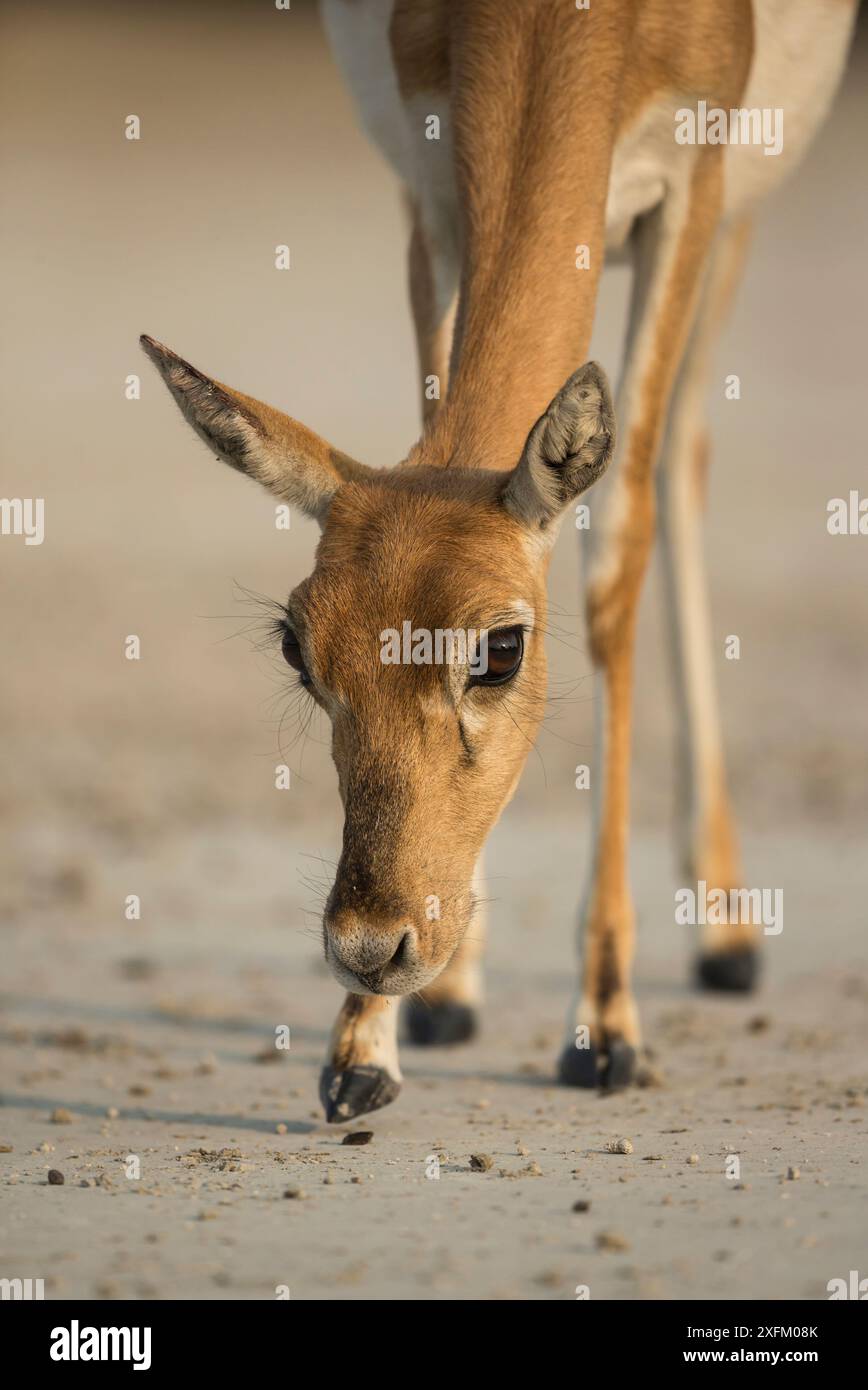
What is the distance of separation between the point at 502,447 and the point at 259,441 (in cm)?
115

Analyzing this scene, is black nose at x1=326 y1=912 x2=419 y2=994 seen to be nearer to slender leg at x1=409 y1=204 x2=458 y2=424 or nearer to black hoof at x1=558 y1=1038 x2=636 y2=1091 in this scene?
black hoof at x1=558 y1=1038 x2=636 y2=1091

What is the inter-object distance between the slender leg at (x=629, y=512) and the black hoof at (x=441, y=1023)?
50.0 inches

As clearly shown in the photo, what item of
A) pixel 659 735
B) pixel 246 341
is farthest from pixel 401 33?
pixel 246 341

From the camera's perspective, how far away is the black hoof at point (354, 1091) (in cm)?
804

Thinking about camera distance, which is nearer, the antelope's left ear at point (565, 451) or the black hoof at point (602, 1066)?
the antelope's left ear at point (565, 451)

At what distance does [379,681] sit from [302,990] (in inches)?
199

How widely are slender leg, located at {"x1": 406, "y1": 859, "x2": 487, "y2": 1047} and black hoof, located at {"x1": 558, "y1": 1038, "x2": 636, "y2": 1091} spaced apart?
1330 millimetres

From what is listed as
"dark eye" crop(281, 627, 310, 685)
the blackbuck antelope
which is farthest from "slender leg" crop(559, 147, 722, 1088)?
"dark eye" crop(281, 627, 310, 685)

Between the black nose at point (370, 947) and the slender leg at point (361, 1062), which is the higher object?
the black nose at point (370, 947)

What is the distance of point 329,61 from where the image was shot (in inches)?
1601

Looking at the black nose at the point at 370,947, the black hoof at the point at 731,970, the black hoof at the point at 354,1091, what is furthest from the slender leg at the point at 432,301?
the black hoof at the point at 731,970

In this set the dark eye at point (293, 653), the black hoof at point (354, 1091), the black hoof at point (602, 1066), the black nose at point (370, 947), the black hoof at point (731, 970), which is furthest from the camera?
the black hoof at point (731, 970)

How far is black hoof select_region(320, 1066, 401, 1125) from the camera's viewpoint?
804cm

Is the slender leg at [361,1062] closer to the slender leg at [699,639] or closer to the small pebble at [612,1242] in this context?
the small pebble at [612,1242]
